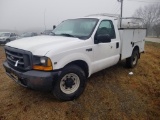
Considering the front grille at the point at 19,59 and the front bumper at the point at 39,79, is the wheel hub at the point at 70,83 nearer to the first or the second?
the front bumper at the point at 39,79

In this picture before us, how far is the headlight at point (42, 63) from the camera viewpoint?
339 centimetres

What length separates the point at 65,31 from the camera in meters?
4.91

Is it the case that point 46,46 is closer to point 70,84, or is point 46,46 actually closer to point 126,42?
point 70,84

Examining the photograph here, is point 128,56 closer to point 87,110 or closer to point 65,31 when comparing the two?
point 65,31

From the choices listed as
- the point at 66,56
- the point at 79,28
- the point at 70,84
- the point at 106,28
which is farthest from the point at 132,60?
the point at 66,56

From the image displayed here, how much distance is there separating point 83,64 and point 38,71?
1187 millimetres

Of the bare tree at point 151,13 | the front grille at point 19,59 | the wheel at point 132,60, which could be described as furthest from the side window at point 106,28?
the bare tree at point 151,13

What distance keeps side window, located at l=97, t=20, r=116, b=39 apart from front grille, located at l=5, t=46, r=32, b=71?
197cm

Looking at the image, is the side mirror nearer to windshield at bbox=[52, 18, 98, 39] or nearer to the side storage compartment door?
windshield at bbox=[52, 18, 98, 39]

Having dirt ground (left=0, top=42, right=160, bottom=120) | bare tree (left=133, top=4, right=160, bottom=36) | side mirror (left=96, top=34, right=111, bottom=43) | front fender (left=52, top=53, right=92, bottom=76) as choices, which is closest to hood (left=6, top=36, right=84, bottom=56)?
front fender (left=52, top=53, right=92, bottom=76)

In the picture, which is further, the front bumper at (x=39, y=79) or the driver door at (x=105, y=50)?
the driver door at (x=105, y=50)

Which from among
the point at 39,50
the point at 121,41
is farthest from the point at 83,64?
the point at 121,41

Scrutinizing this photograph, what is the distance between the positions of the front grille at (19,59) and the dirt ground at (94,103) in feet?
2.78

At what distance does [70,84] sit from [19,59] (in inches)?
47.3
